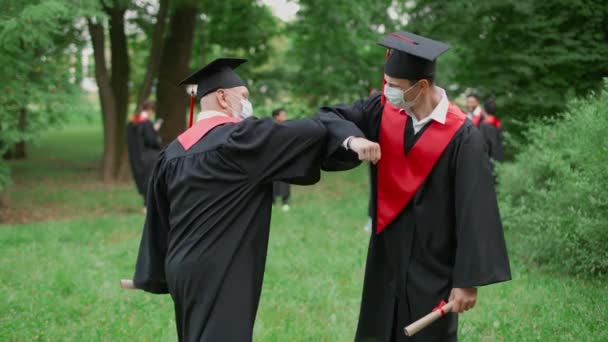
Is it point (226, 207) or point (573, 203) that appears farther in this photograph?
point (573, 203)

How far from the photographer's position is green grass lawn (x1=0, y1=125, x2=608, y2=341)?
5.91 m

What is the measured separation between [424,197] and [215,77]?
4.38 ft

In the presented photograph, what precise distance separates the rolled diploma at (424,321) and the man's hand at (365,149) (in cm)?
83

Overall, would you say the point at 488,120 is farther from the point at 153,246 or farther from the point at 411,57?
the point at 153,246

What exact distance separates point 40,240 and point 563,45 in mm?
9649

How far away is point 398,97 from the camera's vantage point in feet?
12.2

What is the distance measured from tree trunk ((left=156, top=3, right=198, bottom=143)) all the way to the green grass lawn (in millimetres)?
6877

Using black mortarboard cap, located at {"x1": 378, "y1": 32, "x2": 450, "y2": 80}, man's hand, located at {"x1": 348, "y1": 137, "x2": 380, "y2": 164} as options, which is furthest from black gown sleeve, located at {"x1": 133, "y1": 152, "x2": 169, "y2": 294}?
black mortarboard cap, located at {"x1": 378, "y1": 32, "x2": 450, "y2": 80}

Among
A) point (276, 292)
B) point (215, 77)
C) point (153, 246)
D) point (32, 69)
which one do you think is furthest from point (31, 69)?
point (215, 77)

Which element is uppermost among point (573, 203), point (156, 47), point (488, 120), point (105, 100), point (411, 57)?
point (411, 57)

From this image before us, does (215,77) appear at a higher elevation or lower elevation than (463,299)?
higher

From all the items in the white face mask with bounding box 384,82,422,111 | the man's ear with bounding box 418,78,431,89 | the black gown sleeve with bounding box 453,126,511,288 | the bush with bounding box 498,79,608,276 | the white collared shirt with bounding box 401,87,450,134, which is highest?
the man's ear with bounding box 418,78,431,89

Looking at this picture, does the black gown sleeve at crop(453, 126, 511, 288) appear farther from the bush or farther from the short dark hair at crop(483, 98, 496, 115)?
the short dark hair at crop(483, 98, 496, 115)

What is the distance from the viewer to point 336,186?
58.0ft
